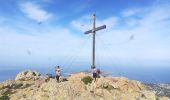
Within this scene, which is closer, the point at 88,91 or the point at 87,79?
the point at 88,91

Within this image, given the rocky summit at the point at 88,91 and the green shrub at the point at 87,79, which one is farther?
the green shrub at the point at 87,79

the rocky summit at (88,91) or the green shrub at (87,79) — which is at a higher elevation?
the green shrub at (87,79)

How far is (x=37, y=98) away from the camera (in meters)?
41.1

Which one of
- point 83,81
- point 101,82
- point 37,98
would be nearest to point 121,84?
point 101,82

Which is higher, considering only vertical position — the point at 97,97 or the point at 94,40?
the point at 94,40

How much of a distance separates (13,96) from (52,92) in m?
8.15

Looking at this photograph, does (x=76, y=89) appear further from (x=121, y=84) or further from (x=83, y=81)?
(x=121, y=84)

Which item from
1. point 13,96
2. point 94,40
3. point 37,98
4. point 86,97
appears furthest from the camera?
point 94,40

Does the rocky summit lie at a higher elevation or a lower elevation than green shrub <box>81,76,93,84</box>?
lower

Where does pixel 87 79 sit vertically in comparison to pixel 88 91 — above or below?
above

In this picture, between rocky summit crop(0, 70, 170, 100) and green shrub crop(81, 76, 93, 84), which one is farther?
green shrub crop(81, 76, 93, 84)

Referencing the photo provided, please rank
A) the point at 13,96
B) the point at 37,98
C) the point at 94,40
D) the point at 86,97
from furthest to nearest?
the point at 94,40 < the point at 13,96 < the point at 37,98 < the point at 86,97

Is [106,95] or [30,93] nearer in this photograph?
[106,95]

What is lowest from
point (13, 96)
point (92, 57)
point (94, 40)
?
point (13, 96)
